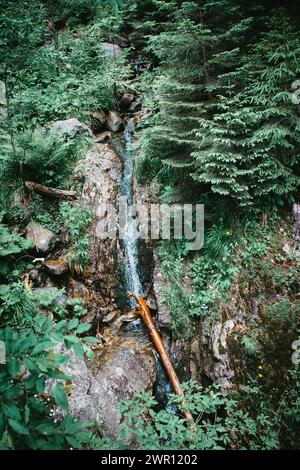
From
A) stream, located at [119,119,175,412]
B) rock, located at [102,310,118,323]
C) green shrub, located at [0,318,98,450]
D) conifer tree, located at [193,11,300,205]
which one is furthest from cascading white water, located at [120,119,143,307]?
green shrub, located at [0,318,98,450]

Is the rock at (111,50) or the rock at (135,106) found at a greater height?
the rock at (111,50)

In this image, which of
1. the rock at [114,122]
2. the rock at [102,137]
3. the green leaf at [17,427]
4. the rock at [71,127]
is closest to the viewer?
the green leaf at [17,427]

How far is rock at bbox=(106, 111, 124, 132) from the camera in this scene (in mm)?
8617

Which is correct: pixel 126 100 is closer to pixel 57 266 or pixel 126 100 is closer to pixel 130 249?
pixel 130 249

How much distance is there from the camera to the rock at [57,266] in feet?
19.2

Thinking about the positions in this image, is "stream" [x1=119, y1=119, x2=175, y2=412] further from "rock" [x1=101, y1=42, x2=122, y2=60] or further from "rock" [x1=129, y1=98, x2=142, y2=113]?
"rock" [x1=101, y1=42, x2=122, y2=60]

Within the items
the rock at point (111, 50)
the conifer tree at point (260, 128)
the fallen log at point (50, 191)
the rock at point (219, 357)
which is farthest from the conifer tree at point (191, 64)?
the rock at point (111, 50)

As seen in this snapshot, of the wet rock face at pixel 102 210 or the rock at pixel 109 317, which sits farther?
the wet rock face at pixel 102 210

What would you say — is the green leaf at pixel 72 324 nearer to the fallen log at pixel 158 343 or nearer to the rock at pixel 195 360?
the fallen log at pixel 158 343

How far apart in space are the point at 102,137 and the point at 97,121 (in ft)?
2.24

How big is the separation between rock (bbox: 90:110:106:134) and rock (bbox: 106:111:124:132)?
173mm

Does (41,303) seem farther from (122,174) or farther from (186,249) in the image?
(122,174)

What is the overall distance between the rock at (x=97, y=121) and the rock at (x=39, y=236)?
397cm

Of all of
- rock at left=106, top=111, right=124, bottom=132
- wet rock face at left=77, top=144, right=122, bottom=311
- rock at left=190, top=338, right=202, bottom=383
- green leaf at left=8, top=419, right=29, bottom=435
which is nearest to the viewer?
green leaf at left=8, top=419, right=29, bottom=435
